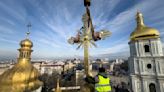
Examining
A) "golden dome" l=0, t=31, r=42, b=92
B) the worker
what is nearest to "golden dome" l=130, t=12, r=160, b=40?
"golden dome" l=0, t=31, r=42, b=92

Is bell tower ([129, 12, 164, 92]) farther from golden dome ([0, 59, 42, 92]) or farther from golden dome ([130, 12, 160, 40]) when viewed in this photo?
golden dome ([0, 59, 42, 92])

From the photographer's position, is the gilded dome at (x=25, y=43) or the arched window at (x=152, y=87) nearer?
the gilded dome at (x=25, y=43)

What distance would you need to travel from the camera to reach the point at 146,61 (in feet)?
48.9

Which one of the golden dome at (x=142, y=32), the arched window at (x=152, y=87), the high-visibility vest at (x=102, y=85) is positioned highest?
the golden dome at (x=142, y=32)

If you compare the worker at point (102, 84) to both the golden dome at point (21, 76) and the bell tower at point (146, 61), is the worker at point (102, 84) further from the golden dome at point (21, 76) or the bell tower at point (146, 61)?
the bell tower at point (146, 61)

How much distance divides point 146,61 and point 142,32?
3.86 metres

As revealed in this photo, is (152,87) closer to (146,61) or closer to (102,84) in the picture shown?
(146,61)

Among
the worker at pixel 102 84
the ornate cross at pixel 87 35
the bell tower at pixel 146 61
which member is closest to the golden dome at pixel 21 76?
the ornate cross at pixel 87 35

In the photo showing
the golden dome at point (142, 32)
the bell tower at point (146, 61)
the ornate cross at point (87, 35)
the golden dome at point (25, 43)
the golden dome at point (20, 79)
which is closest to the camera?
the ornate cross at point (87, 35)

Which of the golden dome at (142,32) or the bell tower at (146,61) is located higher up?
the golden dome at (142,32)

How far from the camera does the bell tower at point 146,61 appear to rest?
1414 cm

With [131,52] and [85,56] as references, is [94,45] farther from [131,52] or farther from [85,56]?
[131,52]

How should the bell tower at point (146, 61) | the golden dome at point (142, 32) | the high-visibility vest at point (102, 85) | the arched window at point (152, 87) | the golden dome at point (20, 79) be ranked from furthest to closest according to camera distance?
the golden dome at point (142, 32) → the arched window at point (152, 87) → the bell tower at point (146, 61) → the golden dome at point (20, 79) → the high-visibility vest at point (102, 85)

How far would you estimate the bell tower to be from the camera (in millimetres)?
14139
